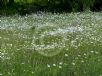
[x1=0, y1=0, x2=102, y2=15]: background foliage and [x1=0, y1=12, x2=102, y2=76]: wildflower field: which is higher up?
[x1=0, y1=12, x2=102, y2=76]: wildflower field

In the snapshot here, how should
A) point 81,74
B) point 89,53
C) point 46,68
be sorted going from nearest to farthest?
point 81,74 → point 46,68 → point 89,53

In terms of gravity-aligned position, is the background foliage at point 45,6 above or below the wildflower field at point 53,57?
below

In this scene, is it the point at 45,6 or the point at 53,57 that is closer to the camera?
the point at 53,57

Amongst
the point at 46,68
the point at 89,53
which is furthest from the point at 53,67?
the point at 89,53

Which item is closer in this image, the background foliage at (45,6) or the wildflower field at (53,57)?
the wildflower field at (53,57)

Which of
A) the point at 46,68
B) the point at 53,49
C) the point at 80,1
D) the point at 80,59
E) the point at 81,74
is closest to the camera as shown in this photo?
the point at 81,74

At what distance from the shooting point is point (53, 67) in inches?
311

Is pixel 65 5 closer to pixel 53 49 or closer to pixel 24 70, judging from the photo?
pixel 53 49

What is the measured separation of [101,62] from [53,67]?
1195 millimetres

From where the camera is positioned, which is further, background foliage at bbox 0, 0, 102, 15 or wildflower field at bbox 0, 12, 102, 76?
background foliage at bbox 0, 0, 102, 15

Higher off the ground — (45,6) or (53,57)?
(53,57)

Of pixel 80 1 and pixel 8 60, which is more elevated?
pixel 8 60

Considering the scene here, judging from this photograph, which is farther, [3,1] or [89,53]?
[3,1]

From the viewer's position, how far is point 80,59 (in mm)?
8758
